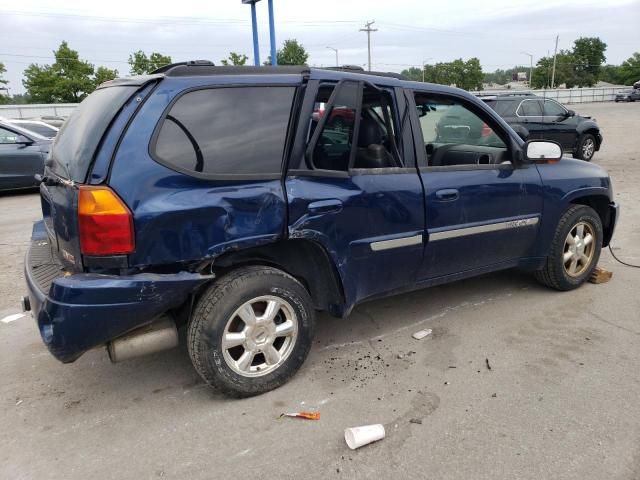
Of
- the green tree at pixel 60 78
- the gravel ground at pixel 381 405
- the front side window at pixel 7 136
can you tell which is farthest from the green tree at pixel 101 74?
the gravel ground at pixel 381 405

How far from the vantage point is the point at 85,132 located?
2820 millimetres

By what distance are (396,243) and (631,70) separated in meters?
106

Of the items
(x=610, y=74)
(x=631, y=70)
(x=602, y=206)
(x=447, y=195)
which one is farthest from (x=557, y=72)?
(x=447, y=195)

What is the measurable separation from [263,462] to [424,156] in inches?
83.7

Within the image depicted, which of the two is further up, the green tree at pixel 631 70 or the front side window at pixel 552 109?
the green tree at pixel 631 70

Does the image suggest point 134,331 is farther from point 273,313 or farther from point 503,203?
point 503,203

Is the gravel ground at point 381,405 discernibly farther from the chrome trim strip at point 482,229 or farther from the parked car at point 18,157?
the parked car at point 18,157

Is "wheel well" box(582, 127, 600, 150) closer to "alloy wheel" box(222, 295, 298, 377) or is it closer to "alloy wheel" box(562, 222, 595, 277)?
"alloy wheel" box(562, 222, 595, 277)

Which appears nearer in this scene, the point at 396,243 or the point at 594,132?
the point at 396,243

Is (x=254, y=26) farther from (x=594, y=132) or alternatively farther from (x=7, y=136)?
(x=594, y=132)

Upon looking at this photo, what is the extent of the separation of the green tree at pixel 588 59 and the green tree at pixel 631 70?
466cm

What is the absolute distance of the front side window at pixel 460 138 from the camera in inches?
153

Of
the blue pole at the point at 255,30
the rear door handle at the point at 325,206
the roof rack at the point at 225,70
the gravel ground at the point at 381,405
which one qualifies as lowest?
the gravel ground at the point at 381,405

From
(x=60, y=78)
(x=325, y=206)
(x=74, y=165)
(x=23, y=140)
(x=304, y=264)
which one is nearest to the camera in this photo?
(x=74, y=165)
